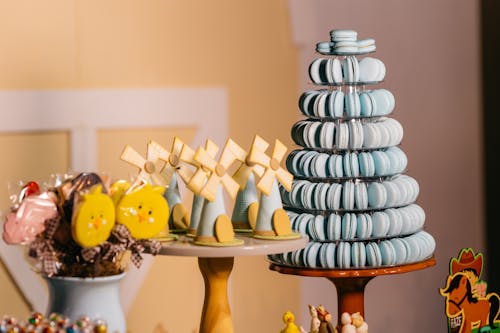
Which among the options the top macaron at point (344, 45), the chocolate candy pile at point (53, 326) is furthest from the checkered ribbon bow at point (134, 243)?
the top macaron at point (344, 45)

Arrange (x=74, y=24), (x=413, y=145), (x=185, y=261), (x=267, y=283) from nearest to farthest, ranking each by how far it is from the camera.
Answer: (x=74, y=24) → (x=185, y=261) → (x=267, y=283) → (x=413, y=145)

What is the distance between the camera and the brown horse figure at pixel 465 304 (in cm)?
163

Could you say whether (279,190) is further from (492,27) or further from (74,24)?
(492,27)

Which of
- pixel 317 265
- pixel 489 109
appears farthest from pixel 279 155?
pixel 489 109

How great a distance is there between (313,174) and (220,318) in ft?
0.93

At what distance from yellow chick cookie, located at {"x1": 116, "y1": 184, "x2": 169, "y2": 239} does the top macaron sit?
45cm

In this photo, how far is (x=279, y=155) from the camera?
4.98 feet

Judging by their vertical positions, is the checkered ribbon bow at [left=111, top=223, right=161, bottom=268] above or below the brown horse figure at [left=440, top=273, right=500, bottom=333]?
above

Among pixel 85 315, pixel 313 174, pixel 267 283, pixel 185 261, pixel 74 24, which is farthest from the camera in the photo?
pixel 267 283

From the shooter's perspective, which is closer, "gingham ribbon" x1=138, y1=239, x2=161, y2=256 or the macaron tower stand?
"gingham ribbon" x1=138, y1=239, x2=161, y2=256

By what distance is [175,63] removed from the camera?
2102 millimetres

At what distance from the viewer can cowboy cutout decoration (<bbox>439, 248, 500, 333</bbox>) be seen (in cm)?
163

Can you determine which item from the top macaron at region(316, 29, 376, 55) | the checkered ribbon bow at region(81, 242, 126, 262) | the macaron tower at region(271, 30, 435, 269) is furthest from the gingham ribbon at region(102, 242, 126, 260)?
the top macaron at region(316, 29, 376, 55)

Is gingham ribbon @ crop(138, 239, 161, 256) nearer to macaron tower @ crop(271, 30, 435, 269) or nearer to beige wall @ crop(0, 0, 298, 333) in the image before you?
macaron tower @ crop(271, 30, 435, 269)
